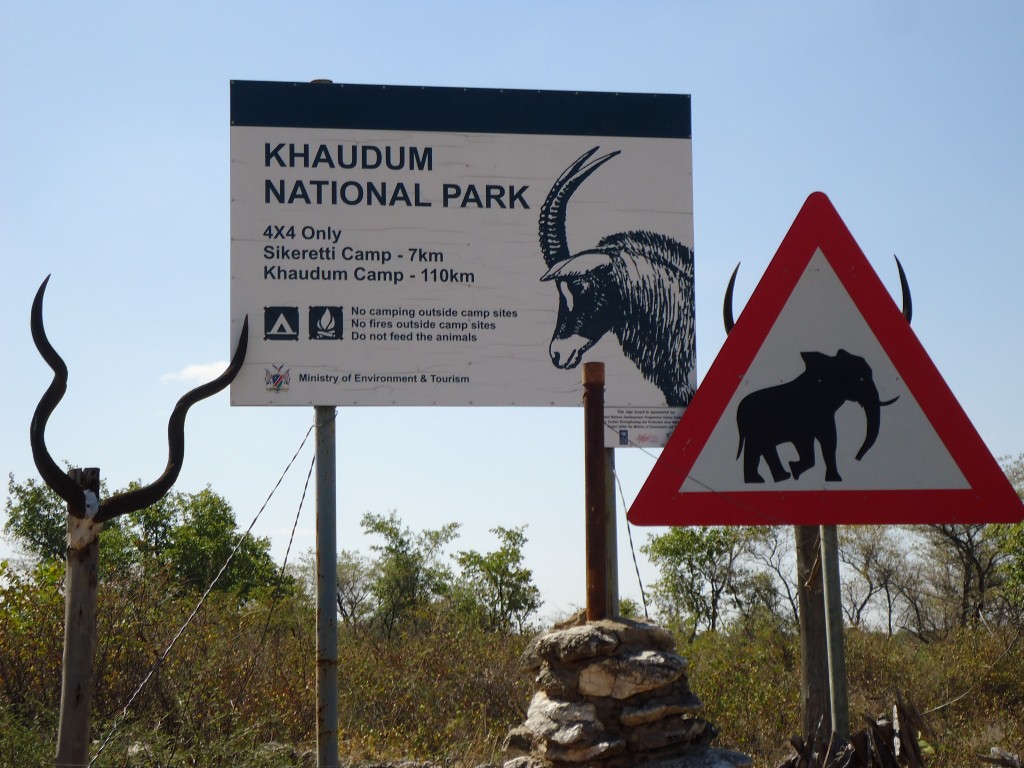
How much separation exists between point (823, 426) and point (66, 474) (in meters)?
3.18

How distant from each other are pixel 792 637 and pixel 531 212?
11216mm

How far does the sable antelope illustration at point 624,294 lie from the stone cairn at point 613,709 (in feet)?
4.65

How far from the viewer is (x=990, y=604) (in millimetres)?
22031

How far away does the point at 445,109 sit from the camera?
5.38 meters

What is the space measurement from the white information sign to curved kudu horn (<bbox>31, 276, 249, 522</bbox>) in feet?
0.38

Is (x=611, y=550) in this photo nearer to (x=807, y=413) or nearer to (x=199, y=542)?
(x=807, y=413)

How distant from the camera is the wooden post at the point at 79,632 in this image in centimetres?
445

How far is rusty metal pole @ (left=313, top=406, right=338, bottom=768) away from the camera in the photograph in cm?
473

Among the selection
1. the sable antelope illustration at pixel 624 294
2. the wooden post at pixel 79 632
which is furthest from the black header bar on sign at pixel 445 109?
the wooden post at pixel 79 632

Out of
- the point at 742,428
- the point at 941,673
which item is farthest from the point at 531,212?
the point at 941,673

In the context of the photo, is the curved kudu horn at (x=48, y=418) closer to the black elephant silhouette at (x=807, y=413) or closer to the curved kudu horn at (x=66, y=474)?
the curved kudu horn at (x=66, y=474)

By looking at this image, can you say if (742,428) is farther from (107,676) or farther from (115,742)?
(107,676)

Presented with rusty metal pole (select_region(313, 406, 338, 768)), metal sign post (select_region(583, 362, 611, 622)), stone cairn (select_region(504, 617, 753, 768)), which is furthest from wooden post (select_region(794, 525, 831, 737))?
rusty metal pole (select_region(313, 406, 338, 768))

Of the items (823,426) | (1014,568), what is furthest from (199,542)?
(823,426)
